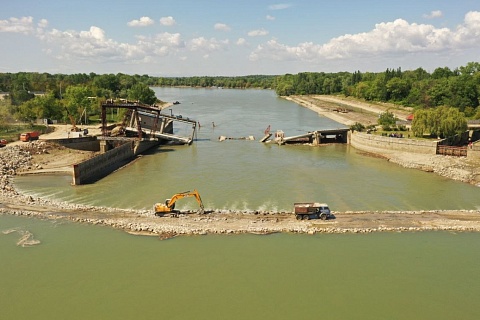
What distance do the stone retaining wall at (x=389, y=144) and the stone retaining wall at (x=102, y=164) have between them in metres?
34.6

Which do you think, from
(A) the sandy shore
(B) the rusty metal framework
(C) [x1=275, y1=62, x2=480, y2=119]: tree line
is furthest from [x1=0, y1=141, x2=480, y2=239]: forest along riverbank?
(C) [x1=275, y1=62, x2=480, y2=119]: tree line

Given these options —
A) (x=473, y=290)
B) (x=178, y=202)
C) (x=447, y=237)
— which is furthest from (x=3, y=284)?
(x=447, y=237)

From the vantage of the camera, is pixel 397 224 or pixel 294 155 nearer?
pixel 397 224

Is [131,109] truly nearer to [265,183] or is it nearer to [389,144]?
[265,183]

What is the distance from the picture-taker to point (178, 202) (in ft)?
114

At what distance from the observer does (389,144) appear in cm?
5616

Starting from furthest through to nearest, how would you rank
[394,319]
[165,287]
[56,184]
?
[56,184]
[165,287]
[394,319]

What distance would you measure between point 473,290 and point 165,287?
17536mm

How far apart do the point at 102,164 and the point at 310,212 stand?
26.4 m

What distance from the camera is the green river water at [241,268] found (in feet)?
67.6

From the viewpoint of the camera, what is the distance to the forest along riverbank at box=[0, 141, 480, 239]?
2880 centimetres

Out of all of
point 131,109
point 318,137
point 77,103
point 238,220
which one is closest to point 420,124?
point 318,137

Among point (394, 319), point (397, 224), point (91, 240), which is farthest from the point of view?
point (397, 224)

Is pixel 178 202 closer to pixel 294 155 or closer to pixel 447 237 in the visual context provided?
pixel 447 237
